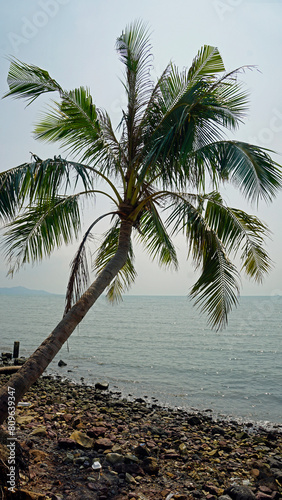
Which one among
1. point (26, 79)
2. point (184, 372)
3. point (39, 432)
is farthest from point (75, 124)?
point (184, 372)

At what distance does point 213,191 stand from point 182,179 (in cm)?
155

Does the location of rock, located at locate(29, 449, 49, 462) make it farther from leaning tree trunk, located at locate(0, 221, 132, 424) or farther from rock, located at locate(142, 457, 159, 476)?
rock, located at locate(142, 457, 159, 476)

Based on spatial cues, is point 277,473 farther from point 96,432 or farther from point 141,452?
point 96,432

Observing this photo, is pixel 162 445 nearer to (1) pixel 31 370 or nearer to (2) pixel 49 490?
(2) pixel 49 490

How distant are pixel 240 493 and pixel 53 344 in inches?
130

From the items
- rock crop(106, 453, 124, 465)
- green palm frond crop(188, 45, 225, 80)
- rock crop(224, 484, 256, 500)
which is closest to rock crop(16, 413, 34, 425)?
rock crop(106, 453, 124, 465)

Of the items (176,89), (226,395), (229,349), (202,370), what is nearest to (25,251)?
(176,89)

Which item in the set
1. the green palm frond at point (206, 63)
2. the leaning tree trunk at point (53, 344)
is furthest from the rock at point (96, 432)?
the green palm frond at point (206, 63)

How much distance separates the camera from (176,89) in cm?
715

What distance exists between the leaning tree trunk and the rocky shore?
2.16 feet

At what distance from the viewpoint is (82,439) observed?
20.9ft

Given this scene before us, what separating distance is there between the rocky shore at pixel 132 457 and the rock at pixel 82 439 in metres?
0.02

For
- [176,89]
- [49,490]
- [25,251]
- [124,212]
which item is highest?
[176,89]

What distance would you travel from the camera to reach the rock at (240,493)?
5.12 m
